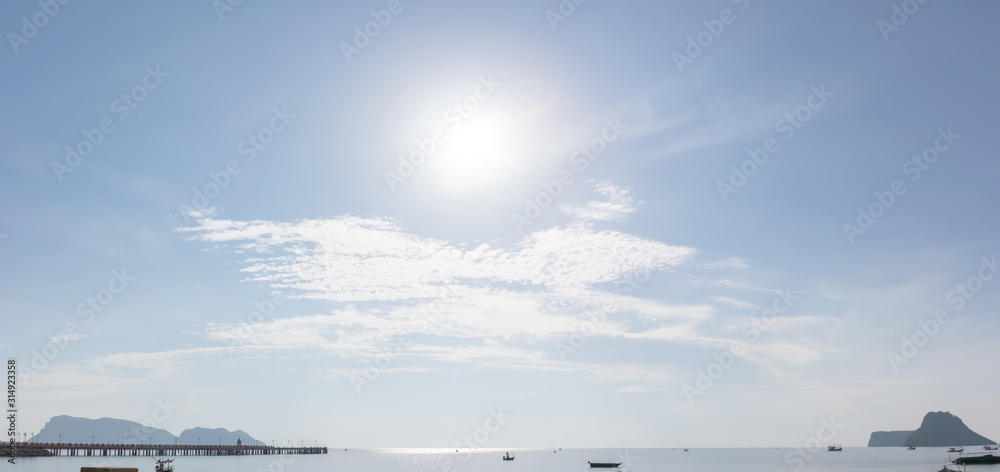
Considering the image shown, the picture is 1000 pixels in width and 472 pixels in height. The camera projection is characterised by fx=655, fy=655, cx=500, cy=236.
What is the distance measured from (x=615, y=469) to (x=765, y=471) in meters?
40.4

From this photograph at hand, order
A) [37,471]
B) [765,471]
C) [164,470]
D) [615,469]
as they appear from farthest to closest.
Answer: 1. [615,469]
2. [765,471]
3. [37,471]
4. [164,470]

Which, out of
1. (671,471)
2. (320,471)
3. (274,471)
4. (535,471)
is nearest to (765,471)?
(671,471)

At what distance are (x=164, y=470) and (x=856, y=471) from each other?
158689 mm

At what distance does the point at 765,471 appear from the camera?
6860 inches

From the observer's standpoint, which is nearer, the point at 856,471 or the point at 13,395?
the point at 13,395

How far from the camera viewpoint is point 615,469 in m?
189

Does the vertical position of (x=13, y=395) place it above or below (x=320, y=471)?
above

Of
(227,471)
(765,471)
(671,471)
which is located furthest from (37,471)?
(765,471)

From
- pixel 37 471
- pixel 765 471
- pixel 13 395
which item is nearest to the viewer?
pixel 13 395

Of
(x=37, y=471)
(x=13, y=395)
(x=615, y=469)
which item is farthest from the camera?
(x=615, y=469)

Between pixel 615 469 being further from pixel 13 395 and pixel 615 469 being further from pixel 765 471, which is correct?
pixel 13 395

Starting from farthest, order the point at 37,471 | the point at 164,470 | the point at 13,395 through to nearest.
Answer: the point at 37,471
the point at 164,470
the point at 13,395

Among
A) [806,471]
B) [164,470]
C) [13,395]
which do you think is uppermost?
[13,395]

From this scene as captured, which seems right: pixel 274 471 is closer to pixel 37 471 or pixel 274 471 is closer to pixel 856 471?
pixel 37 471
